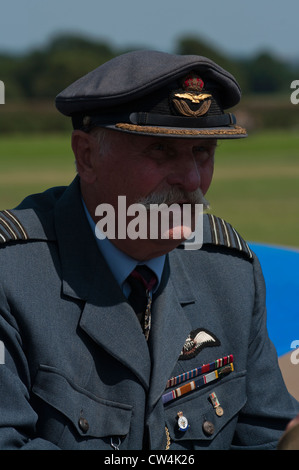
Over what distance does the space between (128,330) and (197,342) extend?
0.25 meters

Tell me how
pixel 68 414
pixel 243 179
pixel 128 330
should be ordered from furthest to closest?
1. pixel 243 179
2. pixel 128 330
3. pixel 68 414

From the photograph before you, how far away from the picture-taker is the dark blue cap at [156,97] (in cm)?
201

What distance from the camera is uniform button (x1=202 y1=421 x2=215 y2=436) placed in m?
2.22

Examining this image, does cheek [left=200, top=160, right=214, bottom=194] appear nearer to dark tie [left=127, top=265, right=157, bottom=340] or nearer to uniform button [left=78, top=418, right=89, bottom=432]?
dark tie [left=127, top=265, right=157, bottom=340]

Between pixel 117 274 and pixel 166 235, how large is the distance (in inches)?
8.9

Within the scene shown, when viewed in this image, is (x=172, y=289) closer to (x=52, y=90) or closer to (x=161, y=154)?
(x=161, y=154)

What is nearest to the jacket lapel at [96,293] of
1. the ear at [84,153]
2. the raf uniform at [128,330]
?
the raf uniform at [128,330]

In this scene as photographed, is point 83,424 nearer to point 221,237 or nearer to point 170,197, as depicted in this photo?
point 170,197

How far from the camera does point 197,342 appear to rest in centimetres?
227

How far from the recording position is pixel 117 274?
217cm

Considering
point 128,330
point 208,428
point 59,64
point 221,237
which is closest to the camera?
point 128,330

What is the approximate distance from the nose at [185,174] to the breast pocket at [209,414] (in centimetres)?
62

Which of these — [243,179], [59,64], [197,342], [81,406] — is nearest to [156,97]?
[197,342]

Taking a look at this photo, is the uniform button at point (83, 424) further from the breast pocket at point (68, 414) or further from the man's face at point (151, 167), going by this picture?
the man's face at point (151, 167)
